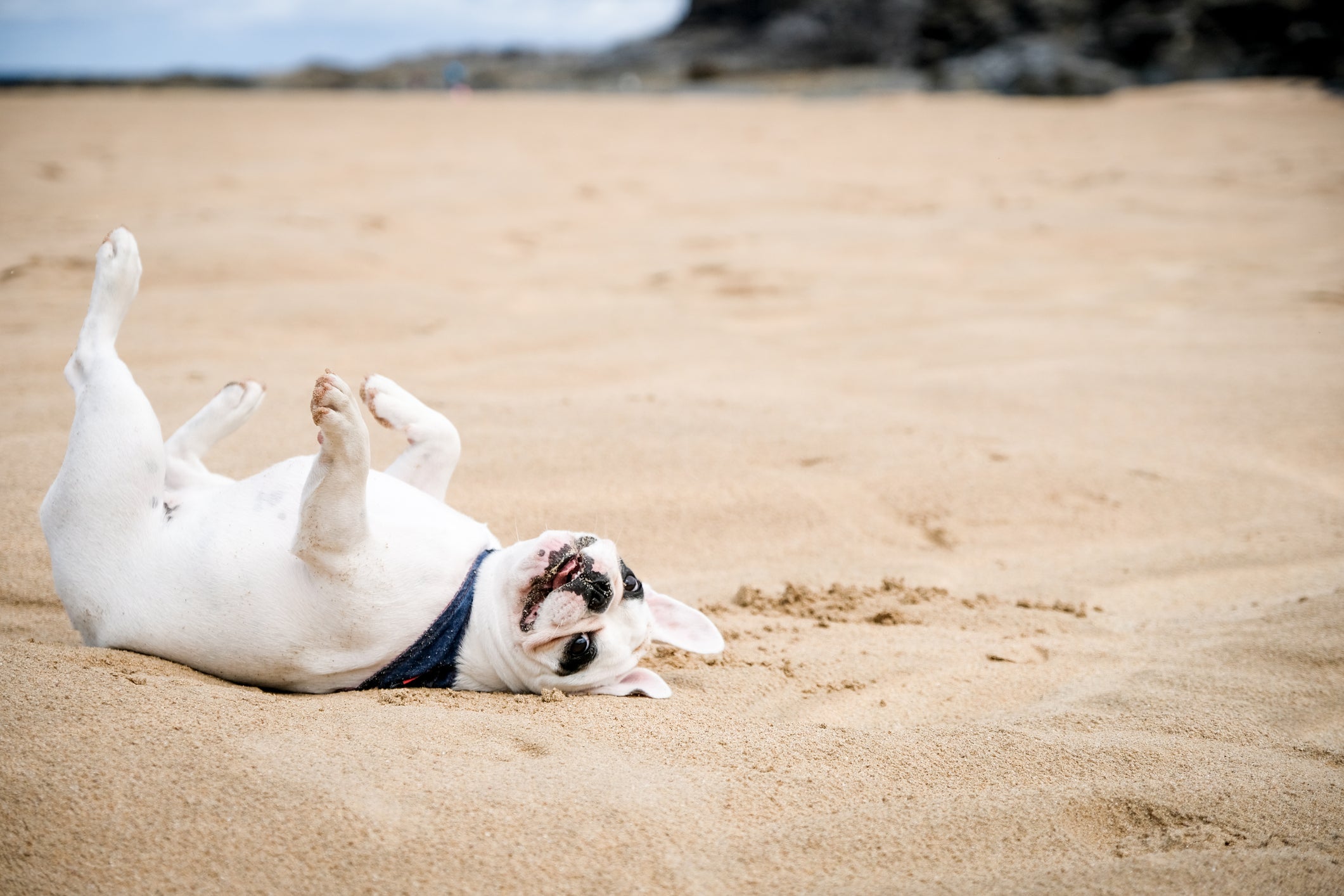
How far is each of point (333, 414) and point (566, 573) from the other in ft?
2.06

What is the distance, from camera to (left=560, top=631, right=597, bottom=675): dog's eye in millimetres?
2383

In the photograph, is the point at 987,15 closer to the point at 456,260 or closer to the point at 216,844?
the point at 456,260

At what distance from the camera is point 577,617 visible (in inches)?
92.1

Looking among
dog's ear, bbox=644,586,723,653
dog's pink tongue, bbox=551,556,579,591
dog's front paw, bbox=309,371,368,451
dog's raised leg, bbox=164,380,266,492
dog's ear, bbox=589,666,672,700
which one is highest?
dog's front paw, bbox=309,371,368,451

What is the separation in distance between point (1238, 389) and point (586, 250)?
13.1ft

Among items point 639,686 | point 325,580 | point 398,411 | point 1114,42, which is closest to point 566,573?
point 639,686

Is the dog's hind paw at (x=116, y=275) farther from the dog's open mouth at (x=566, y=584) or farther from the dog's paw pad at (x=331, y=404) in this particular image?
the dog's open mouth at (x=566, y=584)

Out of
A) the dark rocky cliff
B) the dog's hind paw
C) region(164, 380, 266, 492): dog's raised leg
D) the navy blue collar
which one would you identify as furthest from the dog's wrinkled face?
the dark rocky cliff

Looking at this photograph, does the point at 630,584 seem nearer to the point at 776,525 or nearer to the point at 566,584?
the point at 566,584

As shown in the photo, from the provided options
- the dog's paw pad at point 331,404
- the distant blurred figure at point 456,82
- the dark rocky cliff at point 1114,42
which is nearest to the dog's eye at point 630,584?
the dog's paw pad at point 331,404

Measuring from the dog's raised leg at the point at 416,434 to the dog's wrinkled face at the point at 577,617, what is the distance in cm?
48

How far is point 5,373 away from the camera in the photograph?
161 inches

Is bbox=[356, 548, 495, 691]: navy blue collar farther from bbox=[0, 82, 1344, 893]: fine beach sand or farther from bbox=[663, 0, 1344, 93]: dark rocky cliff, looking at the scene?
bbox=[663, 0, 1344, 93]: dark rocky cliff

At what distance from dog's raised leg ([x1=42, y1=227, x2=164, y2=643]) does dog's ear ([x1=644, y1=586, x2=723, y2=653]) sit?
1.20m
